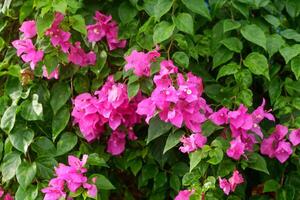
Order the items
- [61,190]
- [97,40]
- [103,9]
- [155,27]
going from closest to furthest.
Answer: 1. [61,190]
2. [155,27]
3. [97,40]
4. [103,9]

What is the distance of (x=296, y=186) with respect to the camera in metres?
1.84

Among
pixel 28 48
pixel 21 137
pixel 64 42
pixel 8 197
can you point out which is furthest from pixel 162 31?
pixel 8 197

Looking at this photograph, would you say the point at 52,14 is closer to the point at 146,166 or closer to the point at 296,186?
the point at 146,166

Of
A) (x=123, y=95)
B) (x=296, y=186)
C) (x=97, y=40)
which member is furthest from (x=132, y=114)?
(x=296, y=186)

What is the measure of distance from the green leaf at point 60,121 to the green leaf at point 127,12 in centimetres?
33

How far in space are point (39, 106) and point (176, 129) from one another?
40 cm

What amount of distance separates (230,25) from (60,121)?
0.57 meters

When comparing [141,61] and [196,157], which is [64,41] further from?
[196,157]

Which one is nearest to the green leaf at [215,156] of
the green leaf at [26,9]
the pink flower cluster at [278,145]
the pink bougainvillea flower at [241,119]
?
the pink bougainvillea flower at [241,119]

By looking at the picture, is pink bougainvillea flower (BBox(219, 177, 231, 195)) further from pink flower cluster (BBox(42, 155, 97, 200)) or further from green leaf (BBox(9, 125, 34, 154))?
green leaf (BBox(9, 125, 34, 154))

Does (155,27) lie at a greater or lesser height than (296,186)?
greater

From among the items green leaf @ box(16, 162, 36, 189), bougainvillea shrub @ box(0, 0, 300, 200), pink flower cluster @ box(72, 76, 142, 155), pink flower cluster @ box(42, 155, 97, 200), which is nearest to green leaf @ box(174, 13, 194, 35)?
bougainvillea shrub @ box(0, 0, 300, 200)

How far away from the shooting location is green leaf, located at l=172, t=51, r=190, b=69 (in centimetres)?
169

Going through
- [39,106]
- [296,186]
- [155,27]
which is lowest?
[296,186]
